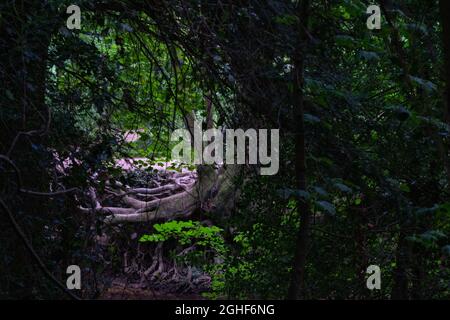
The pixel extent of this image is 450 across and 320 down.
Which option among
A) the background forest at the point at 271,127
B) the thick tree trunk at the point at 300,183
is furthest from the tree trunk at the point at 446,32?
the background forest at the point at 271,127

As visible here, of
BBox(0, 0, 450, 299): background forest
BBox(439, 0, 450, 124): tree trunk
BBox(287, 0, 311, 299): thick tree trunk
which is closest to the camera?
BBox(439, 0, 450, 124): tree trunk

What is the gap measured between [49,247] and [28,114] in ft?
2.63

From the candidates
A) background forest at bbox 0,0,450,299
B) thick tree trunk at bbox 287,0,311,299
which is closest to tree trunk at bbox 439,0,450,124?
thick tree trunk at bbox 287,0,311,299

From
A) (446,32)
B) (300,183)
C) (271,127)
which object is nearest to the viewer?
(446,32)

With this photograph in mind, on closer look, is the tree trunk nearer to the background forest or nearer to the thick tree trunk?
the thick tree trunk

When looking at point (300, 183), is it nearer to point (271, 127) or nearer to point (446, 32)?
point (271, 127)

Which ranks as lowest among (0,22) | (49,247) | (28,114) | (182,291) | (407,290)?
(182,291)

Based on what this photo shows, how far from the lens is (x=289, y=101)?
155 inches

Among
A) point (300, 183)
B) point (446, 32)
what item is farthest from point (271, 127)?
point (446, 32)

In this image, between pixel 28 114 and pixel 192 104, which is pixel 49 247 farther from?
pixel 192 104

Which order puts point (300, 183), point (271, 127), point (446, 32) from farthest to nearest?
point (271, 127)
point (300, 183)
point (446, 32)
